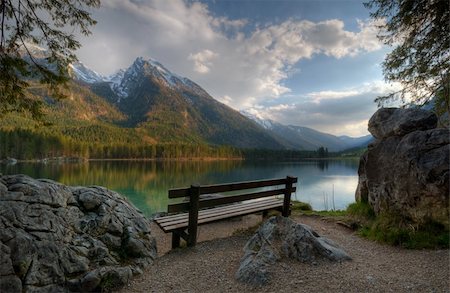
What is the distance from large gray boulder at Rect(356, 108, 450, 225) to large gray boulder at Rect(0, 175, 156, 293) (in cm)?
714

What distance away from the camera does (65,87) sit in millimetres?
6875

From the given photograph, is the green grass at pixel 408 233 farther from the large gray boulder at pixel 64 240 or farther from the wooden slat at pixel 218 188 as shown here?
the large gray boulder at pixel 64 240

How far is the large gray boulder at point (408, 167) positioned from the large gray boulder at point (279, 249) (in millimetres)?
2944

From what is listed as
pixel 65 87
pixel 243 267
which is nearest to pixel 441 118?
pixel 243 267

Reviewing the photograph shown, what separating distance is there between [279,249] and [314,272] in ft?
2.91

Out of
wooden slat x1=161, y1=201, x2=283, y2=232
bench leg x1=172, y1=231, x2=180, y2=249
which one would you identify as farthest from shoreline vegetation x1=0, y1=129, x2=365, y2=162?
wooden slat x1=161, y1=201, x2=283, y2=232

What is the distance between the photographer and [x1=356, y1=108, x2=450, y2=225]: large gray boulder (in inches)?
263

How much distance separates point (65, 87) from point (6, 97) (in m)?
1.29

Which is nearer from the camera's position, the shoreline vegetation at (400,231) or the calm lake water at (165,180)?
the shoreline vegetation at (400,231)

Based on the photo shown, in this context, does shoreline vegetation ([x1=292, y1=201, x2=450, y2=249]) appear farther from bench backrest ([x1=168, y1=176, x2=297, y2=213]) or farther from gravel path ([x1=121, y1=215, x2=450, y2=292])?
bench backrest ([x1=168, y1=176, x2=297, y2=213])

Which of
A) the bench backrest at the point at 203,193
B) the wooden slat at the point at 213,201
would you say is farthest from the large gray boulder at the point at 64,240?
the bench backrest at the point at 203,193

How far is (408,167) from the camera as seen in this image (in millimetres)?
7449

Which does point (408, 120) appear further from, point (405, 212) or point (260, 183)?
point (260, 183)

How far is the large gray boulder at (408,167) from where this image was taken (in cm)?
669
